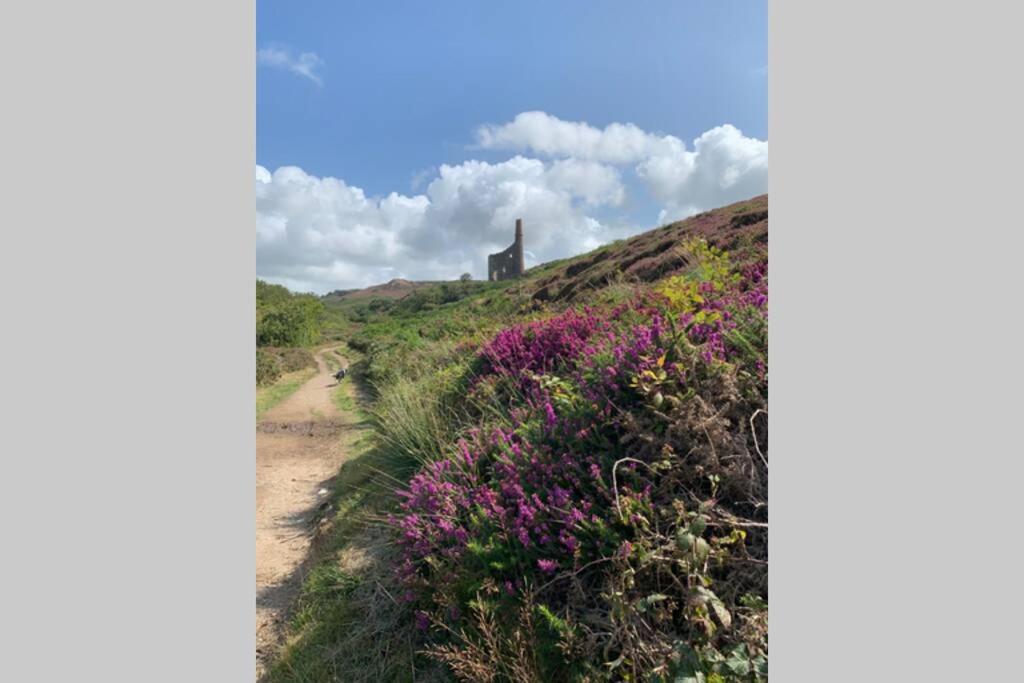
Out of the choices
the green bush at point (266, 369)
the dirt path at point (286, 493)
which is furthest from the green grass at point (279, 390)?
the dirt path at point (286, 493)

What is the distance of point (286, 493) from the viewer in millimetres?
8648

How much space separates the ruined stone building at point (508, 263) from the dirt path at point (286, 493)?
15658mm

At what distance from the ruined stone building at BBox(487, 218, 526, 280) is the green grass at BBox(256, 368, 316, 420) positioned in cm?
1079

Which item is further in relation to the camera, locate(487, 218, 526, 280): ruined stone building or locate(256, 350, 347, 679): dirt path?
locate(487, 218, 526, 280): ruined stone building

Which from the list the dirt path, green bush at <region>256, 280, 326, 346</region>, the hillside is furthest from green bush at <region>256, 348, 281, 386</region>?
the hillside

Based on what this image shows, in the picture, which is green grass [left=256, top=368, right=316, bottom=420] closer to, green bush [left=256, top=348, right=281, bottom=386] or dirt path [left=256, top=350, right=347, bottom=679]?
green bush [left=256, top=348, right=281, bottom=386]

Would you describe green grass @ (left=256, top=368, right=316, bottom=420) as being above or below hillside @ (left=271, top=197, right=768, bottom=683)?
below

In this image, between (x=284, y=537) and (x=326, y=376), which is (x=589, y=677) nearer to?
(x=284, y=537)

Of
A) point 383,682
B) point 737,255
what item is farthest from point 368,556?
point 737,255

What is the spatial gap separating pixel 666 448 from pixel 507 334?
164 inches

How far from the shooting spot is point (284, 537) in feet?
22.7

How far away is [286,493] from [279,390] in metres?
12.2

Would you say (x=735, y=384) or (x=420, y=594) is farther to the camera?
(x=420, y=594)

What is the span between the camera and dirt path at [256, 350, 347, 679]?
5152mm
